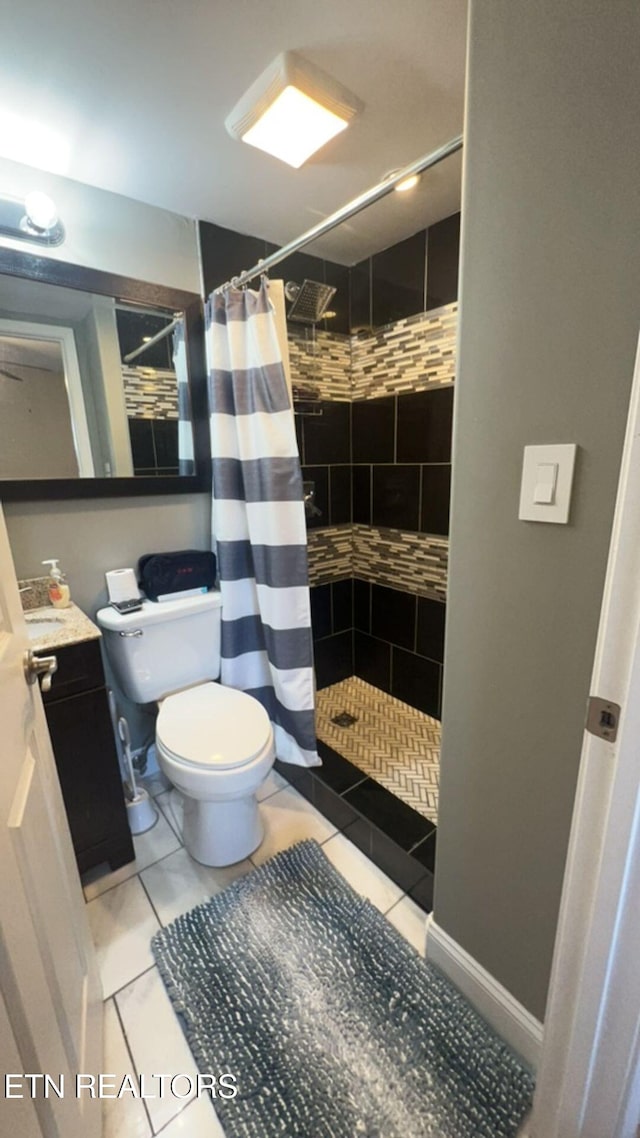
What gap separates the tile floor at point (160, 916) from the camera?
3.04 feet

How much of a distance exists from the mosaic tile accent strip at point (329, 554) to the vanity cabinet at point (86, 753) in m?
1.25

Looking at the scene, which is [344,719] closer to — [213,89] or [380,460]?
[380,460]

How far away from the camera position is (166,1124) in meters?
0.91

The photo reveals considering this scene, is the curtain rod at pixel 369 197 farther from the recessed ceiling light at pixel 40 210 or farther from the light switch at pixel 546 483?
the light switch at pixel 546 483

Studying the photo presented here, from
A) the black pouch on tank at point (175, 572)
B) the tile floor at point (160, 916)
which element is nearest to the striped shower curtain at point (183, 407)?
the black pouch on tank at point (175, 572)

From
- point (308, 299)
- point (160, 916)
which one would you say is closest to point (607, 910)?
point (160, 916)

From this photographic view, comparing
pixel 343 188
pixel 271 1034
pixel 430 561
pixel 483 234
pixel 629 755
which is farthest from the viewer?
pixel 430 561

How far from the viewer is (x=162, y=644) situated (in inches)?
63.2

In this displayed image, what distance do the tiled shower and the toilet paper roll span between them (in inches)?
37.5

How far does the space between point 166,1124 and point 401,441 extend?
224 cm

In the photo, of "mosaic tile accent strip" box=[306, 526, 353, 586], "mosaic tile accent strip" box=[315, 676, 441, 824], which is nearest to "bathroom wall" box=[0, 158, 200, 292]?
"mosaic tile accent strip" box=[306, 526, 353, 586]

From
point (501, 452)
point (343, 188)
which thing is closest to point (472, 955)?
point (501, 452)

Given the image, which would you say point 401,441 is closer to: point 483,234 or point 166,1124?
point 483,234

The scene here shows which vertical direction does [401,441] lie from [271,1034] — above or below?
above
